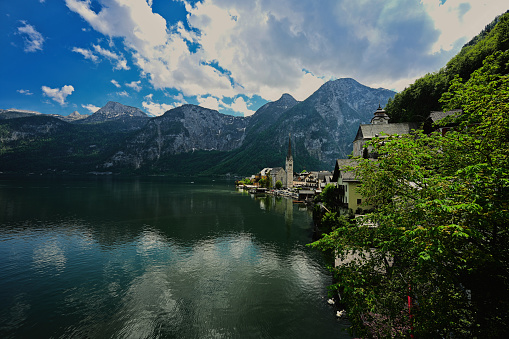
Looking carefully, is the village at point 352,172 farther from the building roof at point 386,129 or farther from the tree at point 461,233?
the tree at point 461,233

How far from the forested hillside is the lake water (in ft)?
149

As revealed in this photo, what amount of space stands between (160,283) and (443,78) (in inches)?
3213

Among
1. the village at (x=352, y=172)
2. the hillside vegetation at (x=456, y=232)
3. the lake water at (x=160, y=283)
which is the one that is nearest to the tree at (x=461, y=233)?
the hillside vegetation at (x=456, y=232)

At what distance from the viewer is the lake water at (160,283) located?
17.7 metres

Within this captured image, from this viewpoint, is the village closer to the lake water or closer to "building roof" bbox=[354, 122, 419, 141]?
"building roof" bbox=[354, 122, 419, 141]

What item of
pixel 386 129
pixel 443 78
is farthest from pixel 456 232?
pixel 443 78

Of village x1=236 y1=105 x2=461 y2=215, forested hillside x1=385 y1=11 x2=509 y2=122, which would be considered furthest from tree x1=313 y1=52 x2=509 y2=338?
forested hillside x1=385 y1=11 x2=509 y2=122

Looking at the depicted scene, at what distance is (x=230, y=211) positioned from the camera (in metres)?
69.1

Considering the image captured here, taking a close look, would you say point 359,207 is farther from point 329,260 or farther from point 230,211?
point 230,211

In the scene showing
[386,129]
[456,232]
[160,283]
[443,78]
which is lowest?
[160,283]

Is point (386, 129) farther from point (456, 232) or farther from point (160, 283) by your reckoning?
point (160, 283)

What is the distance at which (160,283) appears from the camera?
24141mm

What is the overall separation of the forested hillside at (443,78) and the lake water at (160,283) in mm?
45515

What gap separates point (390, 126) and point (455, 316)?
5815cm
